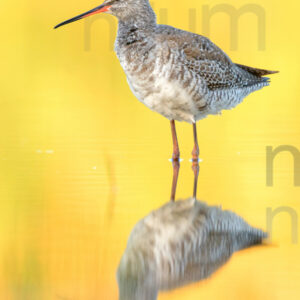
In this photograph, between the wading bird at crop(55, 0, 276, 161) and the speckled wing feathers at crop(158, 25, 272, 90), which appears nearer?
the wading bird at crop(55, 0, 276, 161)

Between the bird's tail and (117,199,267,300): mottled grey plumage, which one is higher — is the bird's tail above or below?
above

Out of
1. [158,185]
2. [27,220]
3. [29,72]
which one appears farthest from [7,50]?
[27,220]

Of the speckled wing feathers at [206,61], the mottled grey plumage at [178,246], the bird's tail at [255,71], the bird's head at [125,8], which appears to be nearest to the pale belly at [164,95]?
the speckled wing feathers at [206,61]

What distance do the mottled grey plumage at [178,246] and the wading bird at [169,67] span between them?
8.95 ft

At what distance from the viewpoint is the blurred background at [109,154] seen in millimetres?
6648

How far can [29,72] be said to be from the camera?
18.6m

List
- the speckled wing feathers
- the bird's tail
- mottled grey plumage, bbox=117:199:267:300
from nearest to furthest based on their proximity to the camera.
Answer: mottled grey plumage, bbox=117:199:267:300
the speckled wing feathers
the bird's tail

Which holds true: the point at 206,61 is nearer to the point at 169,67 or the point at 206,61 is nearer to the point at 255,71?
the point at 169,67

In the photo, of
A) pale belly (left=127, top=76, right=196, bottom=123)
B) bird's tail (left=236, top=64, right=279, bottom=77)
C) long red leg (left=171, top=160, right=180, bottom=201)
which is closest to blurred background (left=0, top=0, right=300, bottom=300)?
long red leg (left=171, top=160, right=180, bottom=201)

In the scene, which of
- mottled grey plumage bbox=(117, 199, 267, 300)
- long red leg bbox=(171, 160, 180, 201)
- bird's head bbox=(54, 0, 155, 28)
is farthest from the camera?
bird's head bbox=(54, 0, 155, 28)

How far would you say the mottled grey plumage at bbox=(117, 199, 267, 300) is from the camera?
6.46m

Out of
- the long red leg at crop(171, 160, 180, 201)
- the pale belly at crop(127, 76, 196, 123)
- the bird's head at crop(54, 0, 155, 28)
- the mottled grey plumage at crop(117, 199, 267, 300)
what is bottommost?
the mottled grey plumage at crop(117, 199, 267, 300)

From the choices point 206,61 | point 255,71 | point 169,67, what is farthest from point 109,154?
point 255,71

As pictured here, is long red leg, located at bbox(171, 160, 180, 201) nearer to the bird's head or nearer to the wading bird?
the wading bird
